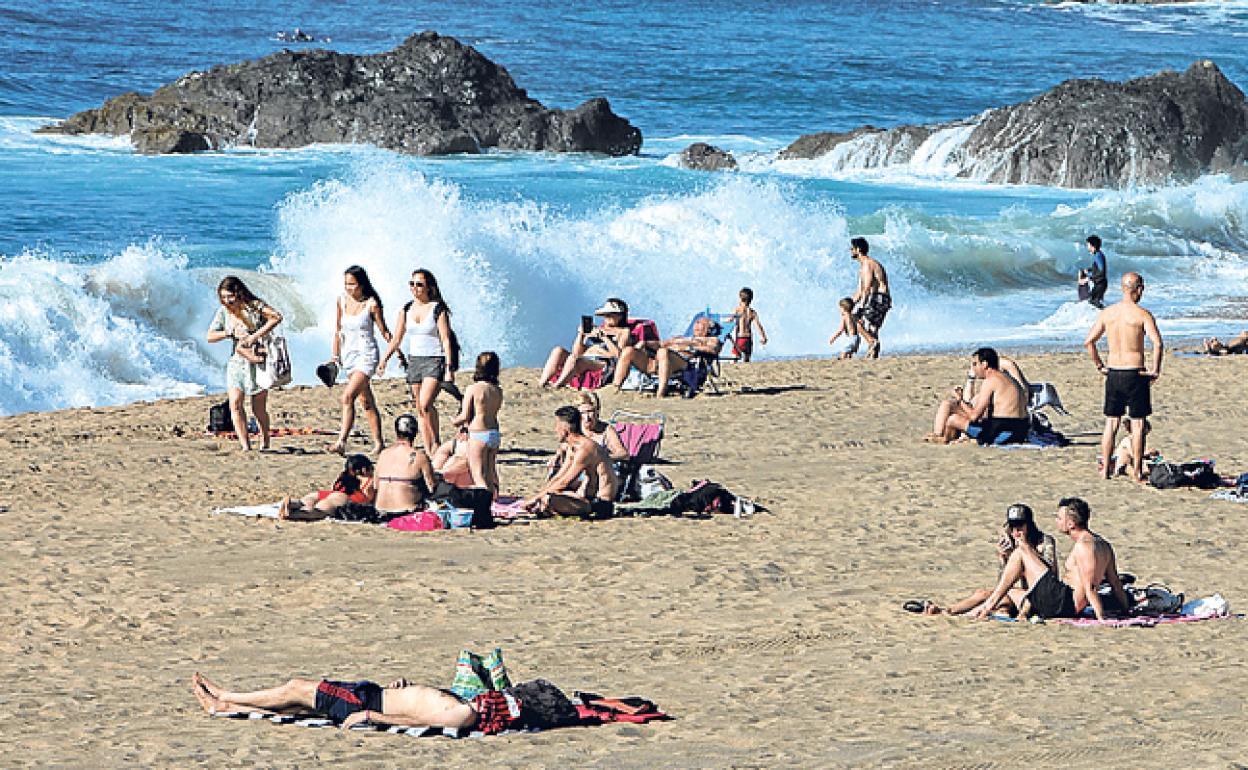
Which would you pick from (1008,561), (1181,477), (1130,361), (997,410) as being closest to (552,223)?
(997,410)

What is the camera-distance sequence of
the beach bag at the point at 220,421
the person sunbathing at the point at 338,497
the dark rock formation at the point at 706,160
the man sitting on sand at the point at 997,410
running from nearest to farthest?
the person sunbathing at the point at 338,497 < the man sitting on sand at the point at 997,410 < the beach bag at the point at 220,421 < the dark rock formation at the point at 706,160

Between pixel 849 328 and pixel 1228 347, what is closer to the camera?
pixel 1228 347

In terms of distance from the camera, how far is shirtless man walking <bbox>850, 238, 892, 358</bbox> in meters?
15.5

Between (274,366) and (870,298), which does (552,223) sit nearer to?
(870,298)

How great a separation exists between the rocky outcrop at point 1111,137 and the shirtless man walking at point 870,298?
16115mm

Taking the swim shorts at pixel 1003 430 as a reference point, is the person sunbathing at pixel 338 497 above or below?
below

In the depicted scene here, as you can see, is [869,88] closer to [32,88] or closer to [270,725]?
[32,88]

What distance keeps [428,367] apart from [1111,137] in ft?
74.6

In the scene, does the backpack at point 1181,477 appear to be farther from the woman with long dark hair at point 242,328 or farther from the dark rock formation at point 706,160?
the dark rock formation at point 706,160

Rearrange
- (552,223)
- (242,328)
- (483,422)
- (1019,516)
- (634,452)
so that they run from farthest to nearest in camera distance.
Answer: (552,223) → (242,328) → (634,452) → (483,422) → (1019,516)

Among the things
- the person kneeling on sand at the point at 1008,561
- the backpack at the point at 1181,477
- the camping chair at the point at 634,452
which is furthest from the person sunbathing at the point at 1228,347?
the person kneeling on sand at the point at 1008,561

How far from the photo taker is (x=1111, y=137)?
30.9 meters

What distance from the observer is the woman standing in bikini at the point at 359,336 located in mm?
10422

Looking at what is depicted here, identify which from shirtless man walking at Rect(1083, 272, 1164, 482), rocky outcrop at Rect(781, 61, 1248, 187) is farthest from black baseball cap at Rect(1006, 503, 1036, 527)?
rocky outcrop at Rect(781, 61, 1248, 187)
